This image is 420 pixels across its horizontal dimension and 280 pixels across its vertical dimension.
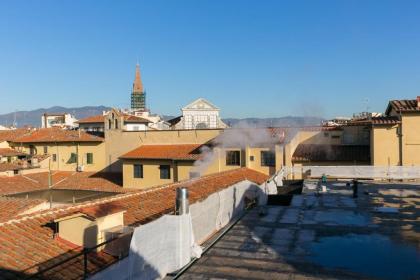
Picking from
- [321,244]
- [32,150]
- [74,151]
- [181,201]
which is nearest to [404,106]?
[321,244]

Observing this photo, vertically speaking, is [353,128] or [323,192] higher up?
[353,128]

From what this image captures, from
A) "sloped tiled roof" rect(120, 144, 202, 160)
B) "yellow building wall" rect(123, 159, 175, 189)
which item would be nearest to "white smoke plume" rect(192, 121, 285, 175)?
"sloped tiled roof" rect(120, 144, 202, 160)

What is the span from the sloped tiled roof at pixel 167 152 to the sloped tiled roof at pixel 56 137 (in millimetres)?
6308

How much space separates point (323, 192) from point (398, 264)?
1122cm

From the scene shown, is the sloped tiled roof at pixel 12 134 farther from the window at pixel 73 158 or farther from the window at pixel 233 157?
the window at pixel 233 157

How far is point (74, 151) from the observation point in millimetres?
40375

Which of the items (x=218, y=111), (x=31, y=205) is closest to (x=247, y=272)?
(x=31, y=205)

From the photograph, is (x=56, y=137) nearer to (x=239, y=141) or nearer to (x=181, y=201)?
(x=239, y=141)

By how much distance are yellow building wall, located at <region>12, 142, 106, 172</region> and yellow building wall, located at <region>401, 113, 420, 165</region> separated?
83.0 ft

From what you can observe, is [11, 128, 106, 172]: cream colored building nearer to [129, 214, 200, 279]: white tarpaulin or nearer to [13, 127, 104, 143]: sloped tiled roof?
[13, 127, 104, 143]: sloped tiled roof

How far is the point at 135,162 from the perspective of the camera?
1315 inches

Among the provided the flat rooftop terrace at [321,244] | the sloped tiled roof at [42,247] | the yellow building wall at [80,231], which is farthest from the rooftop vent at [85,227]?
the flat rooftop terrace at [321,244]

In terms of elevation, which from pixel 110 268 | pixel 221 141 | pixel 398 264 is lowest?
pixel 398 264

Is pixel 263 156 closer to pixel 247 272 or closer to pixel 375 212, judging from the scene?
pixel 375 212
